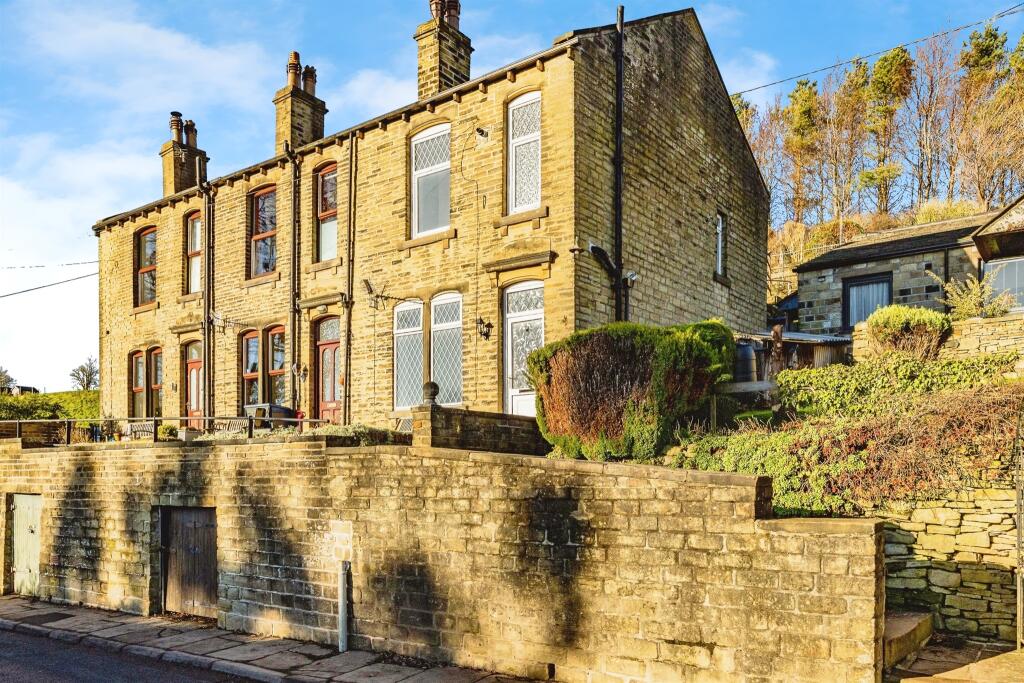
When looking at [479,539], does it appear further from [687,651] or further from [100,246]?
[100,246]

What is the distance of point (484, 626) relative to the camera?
8734 mm

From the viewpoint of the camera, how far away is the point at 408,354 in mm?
15414

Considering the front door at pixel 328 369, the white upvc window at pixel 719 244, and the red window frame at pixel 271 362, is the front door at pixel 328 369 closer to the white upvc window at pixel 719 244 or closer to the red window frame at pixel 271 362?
the red window frame at pixel 271 362

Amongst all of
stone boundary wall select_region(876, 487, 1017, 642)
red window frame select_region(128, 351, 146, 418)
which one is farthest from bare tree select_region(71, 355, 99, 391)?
stone boundary wall select_region(876, 487, 1017, 642)

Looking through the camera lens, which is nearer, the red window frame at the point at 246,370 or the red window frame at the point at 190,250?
the red window frame at the point at 246,370

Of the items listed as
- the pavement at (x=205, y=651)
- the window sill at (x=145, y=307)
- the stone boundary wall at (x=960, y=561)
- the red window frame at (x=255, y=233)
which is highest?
the red window frame at (x=255, y=233)

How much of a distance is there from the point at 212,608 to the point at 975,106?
3431 centimetres

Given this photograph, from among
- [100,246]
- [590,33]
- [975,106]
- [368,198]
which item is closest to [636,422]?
[590,33]

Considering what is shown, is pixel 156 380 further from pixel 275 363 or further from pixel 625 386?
pixel 625 386

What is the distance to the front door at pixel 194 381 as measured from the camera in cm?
1966

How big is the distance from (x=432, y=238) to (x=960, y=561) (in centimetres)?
1013

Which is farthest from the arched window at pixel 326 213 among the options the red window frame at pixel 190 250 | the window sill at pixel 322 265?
the red window frame at pixel 190 250

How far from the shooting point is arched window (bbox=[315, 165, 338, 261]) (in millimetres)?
17141

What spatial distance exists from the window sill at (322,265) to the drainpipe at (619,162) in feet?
19.9
